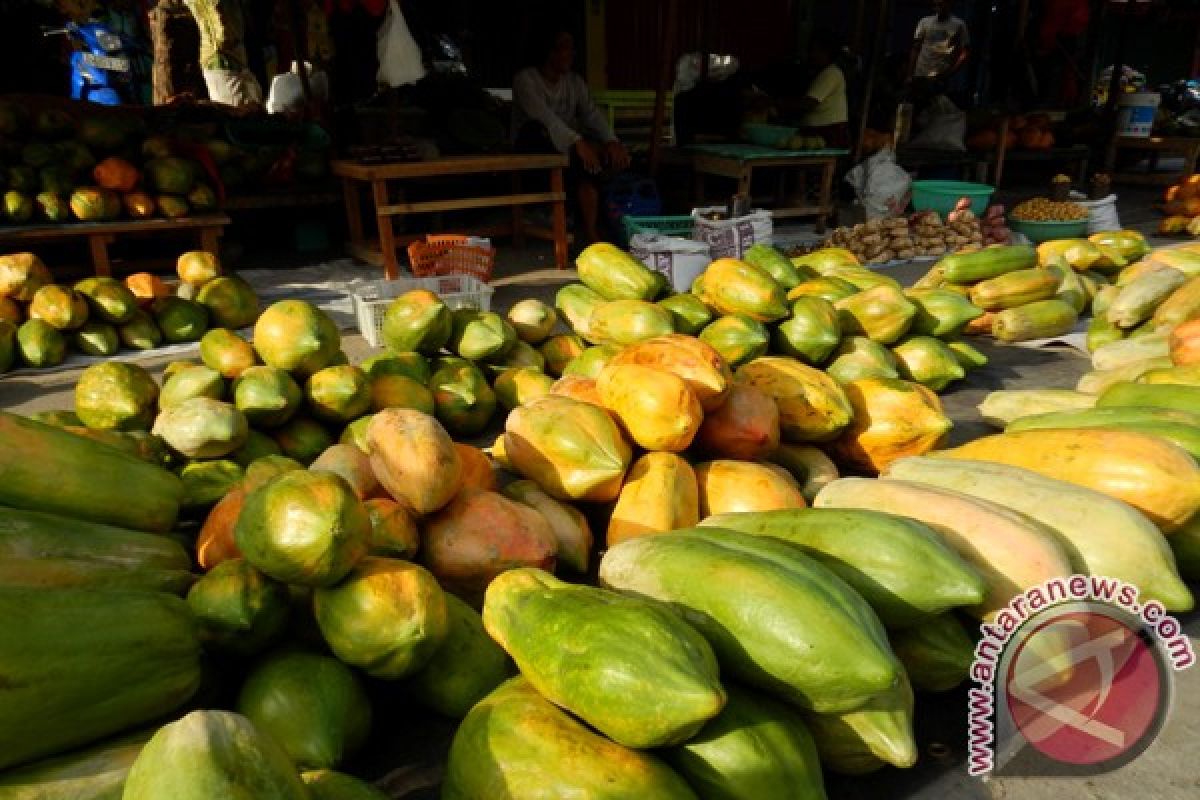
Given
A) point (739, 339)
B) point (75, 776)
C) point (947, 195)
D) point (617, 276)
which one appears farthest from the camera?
point (947, 195)

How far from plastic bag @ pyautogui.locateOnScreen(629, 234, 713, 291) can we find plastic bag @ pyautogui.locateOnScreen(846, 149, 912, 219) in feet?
11.9

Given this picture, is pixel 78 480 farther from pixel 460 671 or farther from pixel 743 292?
pixel 743 292

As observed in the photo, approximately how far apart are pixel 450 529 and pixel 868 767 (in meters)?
0.93

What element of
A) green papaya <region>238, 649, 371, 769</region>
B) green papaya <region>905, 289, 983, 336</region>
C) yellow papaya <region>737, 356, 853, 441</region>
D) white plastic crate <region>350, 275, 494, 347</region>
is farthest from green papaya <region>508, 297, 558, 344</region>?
green papaya <region>238, 649, 371, 769</region>

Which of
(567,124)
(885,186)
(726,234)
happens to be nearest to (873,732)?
(726,234)

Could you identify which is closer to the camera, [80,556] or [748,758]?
[748,758]

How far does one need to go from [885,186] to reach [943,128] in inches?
123

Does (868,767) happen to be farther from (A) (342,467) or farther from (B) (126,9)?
(B) (126,9)

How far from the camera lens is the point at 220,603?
1.34 metres

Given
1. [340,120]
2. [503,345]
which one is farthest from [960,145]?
[503,345]

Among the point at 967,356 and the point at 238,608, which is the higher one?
the point at 238,608

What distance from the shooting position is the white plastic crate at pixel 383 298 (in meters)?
3.97

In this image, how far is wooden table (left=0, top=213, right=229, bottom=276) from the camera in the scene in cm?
518

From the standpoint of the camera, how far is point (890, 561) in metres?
1.39
